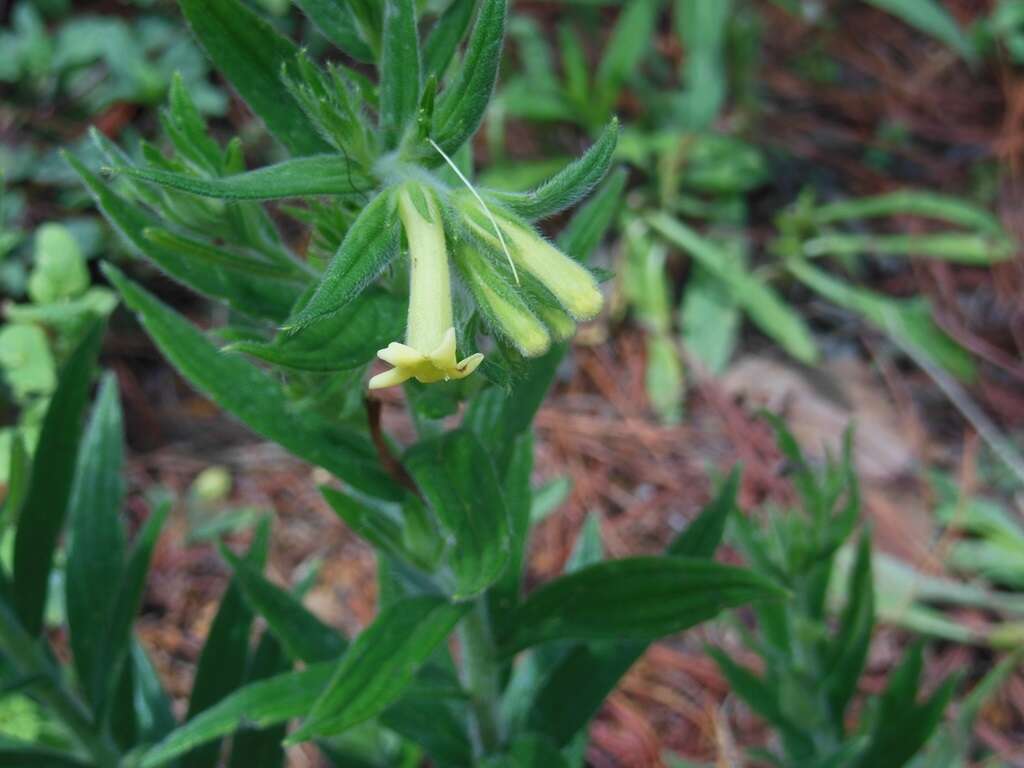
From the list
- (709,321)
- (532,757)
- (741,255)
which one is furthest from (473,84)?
(741,255)

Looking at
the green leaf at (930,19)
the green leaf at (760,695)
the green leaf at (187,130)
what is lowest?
the green leaf at (760,695)

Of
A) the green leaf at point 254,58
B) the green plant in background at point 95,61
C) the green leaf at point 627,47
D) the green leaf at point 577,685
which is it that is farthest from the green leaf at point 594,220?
the green plant in background at point 95,61

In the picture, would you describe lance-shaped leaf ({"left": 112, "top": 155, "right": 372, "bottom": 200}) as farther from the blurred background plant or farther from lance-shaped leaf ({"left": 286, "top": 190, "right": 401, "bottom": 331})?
the blurred background plant

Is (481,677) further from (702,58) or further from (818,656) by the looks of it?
(702,58)

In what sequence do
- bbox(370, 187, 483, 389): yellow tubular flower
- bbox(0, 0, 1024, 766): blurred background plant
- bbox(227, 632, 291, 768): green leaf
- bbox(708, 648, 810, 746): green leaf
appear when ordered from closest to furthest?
bbox(370, 187, 483, 389): yellow tubular flower, bbox(227, 632, 291, 768): green leaf, bbox(708, 648, 810, 746): green leaf, bbox(0, 0, 1024, 766): blurred background plant

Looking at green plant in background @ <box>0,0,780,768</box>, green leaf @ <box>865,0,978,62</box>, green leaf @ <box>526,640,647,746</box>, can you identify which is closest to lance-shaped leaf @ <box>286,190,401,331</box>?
green plant in background @ <box>0,0,780,768</box>

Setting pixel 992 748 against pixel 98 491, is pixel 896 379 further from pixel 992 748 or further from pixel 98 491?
pixel 98 491

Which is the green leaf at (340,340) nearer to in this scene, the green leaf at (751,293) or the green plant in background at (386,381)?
the green plant in background at (386,381)

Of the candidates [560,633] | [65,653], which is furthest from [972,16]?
[65,653]

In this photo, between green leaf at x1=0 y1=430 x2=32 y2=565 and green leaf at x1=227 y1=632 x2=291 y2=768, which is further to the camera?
green leaf at x1=227 y1=632 x2=291 y2=768
